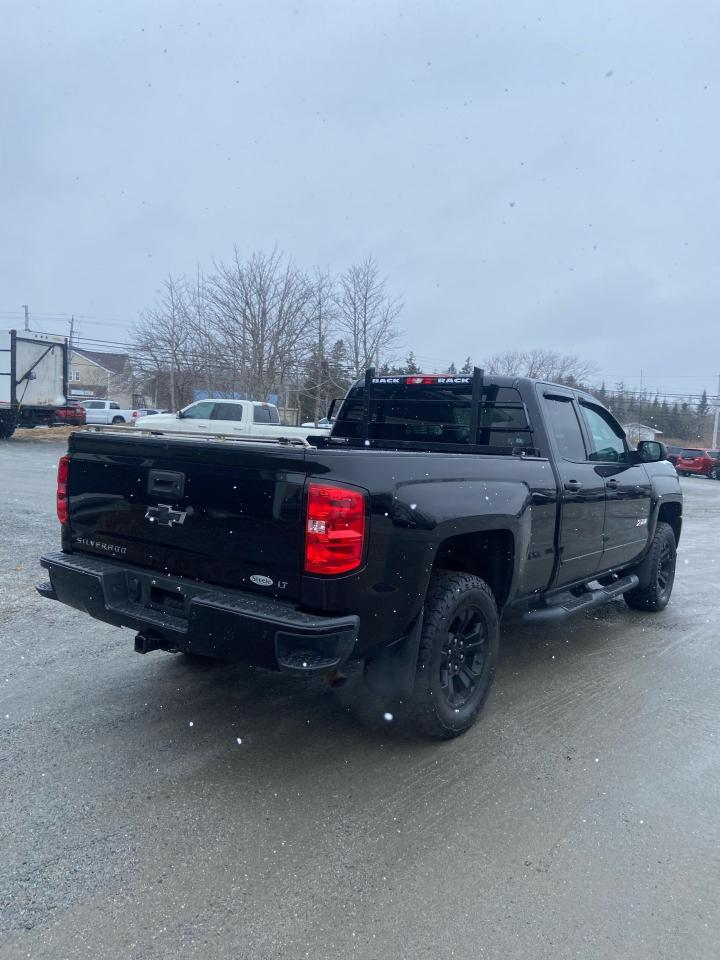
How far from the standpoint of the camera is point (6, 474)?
52.2ft

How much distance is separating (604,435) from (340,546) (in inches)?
140

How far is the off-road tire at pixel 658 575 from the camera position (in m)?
6.71

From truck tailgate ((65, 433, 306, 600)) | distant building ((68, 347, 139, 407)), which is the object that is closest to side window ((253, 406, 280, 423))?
truck tailgate ((65, 433, 306, 600))

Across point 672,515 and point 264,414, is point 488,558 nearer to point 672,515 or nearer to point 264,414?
point 672,515

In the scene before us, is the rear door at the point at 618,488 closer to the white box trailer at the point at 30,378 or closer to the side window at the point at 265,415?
the side window at the point at 265,415

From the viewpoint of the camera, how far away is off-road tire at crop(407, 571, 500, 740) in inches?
143

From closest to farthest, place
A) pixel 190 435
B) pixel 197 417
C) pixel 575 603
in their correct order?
pixel 190 435 → pixel 575 603 → pixel 197 417

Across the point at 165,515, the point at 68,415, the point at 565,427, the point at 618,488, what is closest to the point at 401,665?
the point at 165,515

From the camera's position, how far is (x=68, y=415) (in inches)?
1118

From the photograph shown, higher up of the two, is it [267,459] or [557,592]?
[267,459]

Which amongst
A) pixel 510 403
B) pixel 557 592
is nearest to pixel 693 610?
pixel 557 592

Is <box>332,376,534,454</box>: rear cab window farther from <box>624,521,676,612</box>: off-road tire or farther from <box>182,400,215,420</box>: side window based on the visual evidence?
<box>182,400,215,420</box>: side window

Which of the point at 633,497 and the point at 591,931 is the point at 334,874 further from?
the point at 633,497

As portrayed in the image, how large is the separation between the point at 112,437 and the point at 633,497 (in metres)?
4.09
